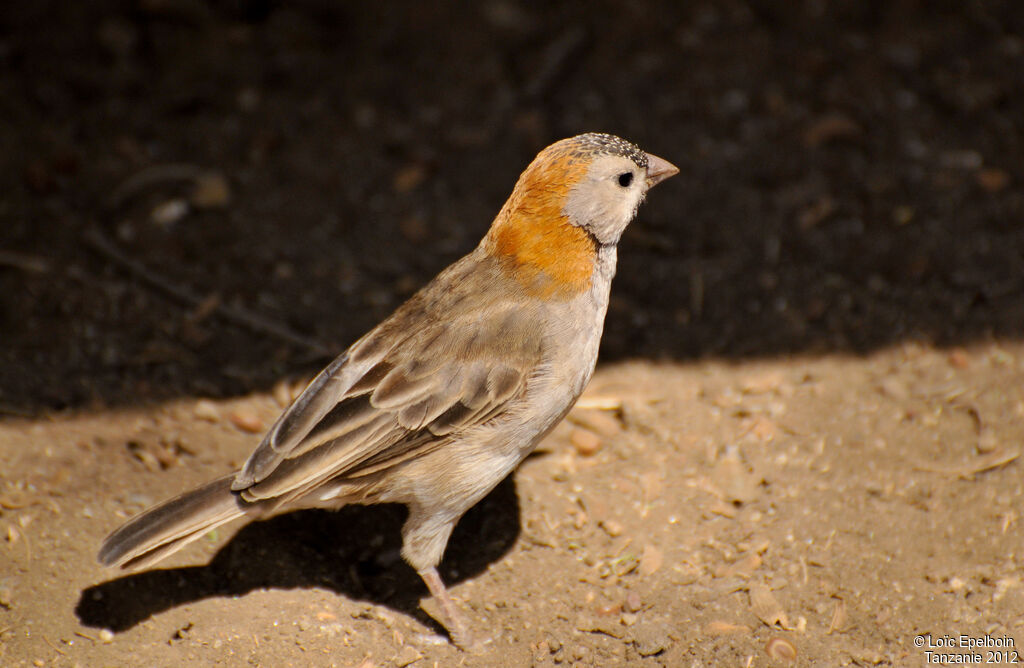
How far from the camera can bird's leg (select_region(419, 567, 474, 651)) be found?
420 cm

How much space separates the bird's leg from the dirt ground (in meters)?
0.10

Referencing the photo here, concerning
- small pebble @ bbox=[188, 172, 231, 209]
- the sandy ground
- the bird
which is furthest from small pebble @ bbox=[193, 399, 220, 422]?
small pebble @ bbox=[188, 172, 231, 209]

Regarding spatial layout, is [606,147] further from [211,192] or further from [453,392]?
[211,192]

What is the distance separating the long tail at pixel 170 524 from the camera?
12.8 ft

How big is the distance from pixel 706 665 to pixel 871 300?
2.60 meters

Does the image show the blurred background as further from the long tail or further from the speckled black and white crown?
the speckled black and white crown

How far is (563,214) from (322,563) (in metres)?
1.86

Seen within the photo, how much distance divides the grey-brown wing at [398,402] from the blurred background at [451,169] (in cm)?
133

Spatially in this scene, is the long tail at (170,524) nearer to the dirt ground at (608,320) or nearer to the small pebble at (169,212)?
the dirt ground at (608,320)

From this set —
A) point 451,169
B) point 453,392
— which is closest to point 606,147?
point 453,392

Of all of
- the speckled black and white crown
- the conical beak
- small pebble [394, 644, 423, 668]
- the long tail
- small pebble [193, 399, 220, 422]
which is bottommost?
small pebble [394, 644, 423, 668]

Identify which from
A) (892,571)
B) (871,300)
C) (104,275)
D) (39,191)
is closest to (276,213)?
(104,275)

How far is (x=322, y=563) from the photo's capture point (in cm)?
452

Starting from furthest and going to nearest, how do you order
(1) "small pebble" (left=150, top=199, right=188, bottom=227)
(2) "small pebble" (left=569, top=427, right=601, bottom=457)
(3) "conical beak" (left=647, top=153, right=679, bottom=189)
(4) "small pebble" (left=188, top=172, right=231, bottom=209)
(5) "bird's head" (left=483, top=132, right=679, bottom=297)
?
(4) "small pebble" (left=188, top=172, right=231, bottom=209), (1) "small pebble" (left=150, top=199, right=188, bottom=227), (2) "small pebble" (left=569, top=427, right=601, bottom=457), (3) "conical beak" (left=647, top=153, right=679, bottom=189), (5) "bird's head" (left=483, top=132, right=679, bottom=297)
